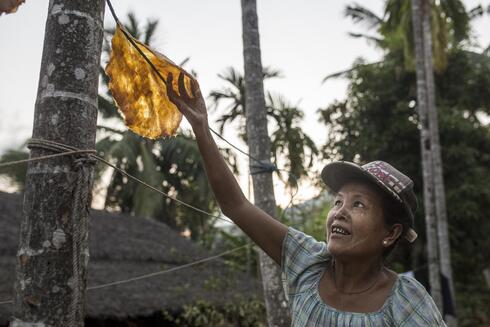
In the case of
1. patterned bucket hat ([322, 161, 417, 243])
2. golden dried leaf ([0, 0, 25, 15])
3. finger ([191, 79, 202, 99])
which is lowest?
patterned bucket hat ([322, 161, 417, 243])

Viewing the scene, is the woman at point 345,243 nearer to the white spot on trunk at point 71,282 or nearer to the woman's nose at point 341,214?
the woman's nose at point 341,214

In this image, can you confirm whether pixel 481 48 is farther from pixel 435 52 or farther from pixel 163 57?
pixel 163 57

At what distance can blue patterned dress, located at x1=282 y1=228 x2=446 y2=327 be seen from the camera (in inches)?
69.4

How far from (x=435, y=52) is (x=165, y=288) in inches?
331

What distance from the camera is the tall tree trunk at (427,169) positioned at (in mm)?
9805

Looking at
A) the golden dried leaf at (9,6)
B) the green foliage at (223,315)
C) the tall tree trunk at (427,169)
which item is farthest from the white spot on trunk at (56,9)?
the tall tree trunk at (427,169)

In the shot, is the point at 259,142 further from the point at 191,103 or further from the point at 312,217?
the point at 312,217

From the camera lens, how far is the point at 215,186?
195 centimetres

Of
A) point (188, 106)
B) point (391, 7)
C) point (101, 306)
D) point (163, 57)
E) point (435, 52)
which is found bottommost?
point (101, 306)

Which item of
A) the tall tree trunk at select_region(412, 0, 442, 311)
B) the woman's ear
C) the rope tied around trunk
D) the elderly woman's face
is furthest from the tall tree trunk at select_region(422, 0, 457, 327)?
the rope tied around trunk

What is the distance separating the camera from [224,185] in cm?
195

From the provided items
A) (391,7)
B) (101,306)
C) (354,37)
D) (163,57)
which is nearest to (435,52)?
(391,7)

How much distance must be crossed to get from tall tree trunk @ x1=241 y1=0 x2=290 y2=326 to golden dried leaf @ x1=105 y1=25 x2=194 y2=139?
6.90 ft

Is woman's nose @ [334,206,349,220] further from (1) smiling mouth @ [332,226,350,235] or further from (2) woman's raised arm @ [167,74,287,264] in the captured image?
(2) woman's raised arm @ [167,74,287,264]
